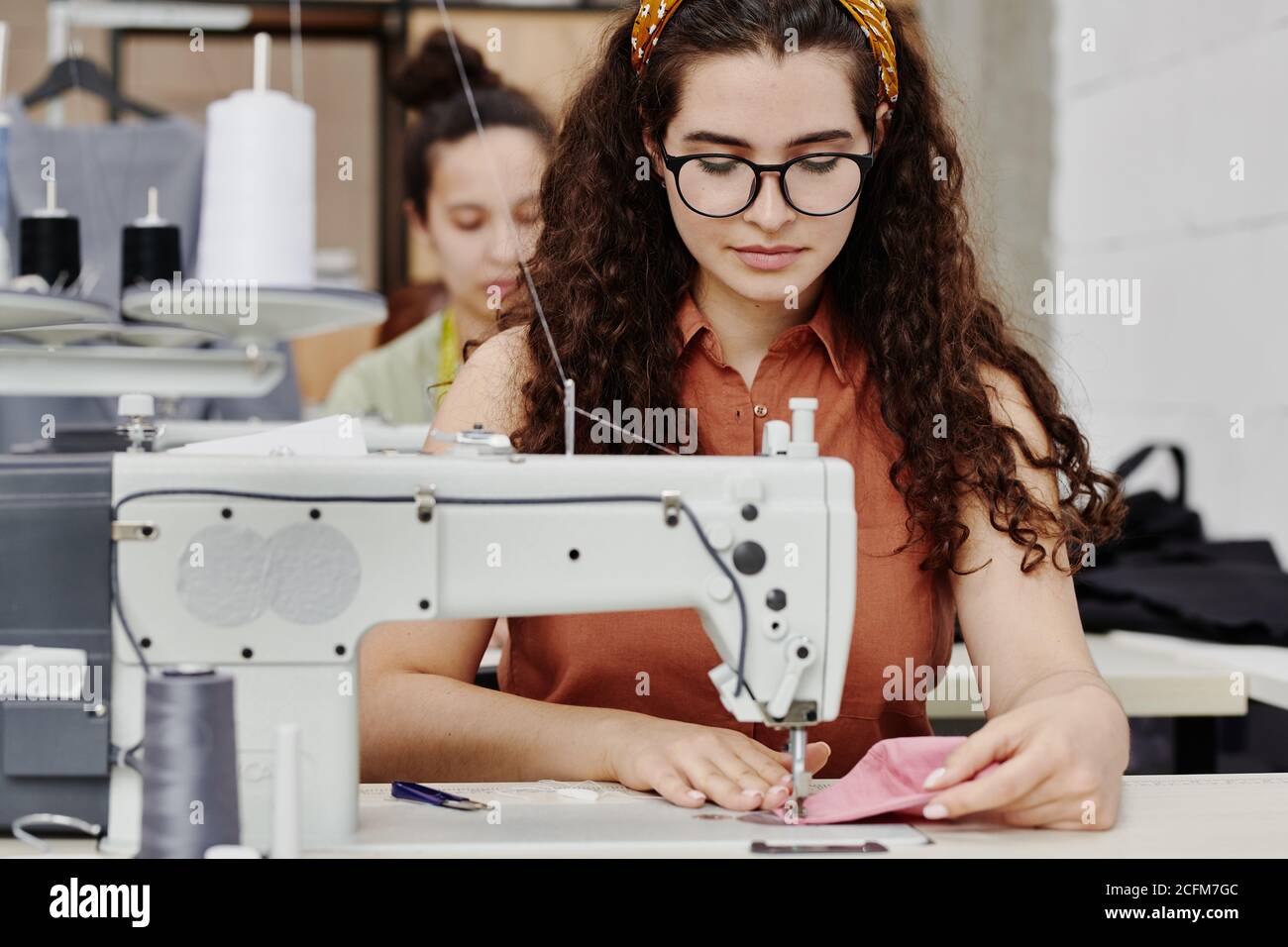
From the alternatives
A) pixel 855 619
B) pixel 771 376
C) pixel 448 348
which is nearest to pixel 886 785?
pixel 855 619

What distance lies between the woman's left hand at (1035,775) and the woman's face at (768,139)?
1.55 feet

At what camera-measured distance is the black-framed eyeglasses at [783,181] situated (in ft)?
4.65

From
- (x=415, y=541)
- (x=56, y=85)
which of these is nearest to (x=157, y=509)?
(x=415, y=541)

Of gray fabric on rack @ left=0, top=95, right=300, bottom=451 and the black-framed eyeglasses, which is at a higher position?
gray fabric on rack @ left=0, top=95, right=300, bottom=451

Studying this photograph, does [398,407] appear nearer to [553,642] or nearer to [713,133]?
[553,642]

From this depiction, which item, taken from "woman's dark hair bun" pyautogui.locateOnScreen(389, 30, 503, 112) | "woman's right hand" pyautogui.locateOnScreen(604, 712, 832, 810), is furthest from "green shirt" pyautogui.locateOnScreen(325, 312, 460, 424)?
"woman's right hand" pyautogui.locateOnScreen(604, 712, 832, 810)

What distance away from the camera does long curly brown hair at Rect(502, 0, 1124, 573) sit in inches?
61.8

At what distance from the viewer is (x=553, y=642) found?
1.63 metres

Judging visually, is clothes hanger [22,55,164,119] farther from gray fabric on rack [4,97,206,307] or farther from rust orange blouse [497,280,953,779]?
rust orange blouse [497,280,953,779]

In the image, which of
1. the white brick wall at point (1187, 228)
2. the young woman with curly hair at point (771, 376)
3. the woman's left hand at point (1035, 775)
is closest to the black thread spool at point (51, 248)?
the young woman with curly hair at point (771, 376)

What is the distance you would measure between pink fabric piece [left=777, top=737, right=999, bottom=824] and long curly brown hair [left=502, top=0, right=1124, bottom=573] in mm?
315

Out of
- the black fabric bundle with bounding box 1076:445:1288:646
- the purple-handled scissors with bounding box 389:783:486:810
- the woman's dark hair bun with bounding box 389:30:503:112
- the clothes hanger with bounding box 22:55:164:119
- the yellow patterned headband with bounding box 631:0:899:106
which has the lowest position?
the purple-handled scissors with bounding box 389:783:486:810

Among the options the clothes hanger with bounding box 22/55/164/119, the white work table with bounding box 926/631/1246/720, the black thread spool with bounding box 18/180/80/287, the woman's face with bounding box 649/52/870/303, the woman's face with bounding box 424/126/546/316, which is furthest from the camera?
the woman's face with bounding box 424/126/546/316
